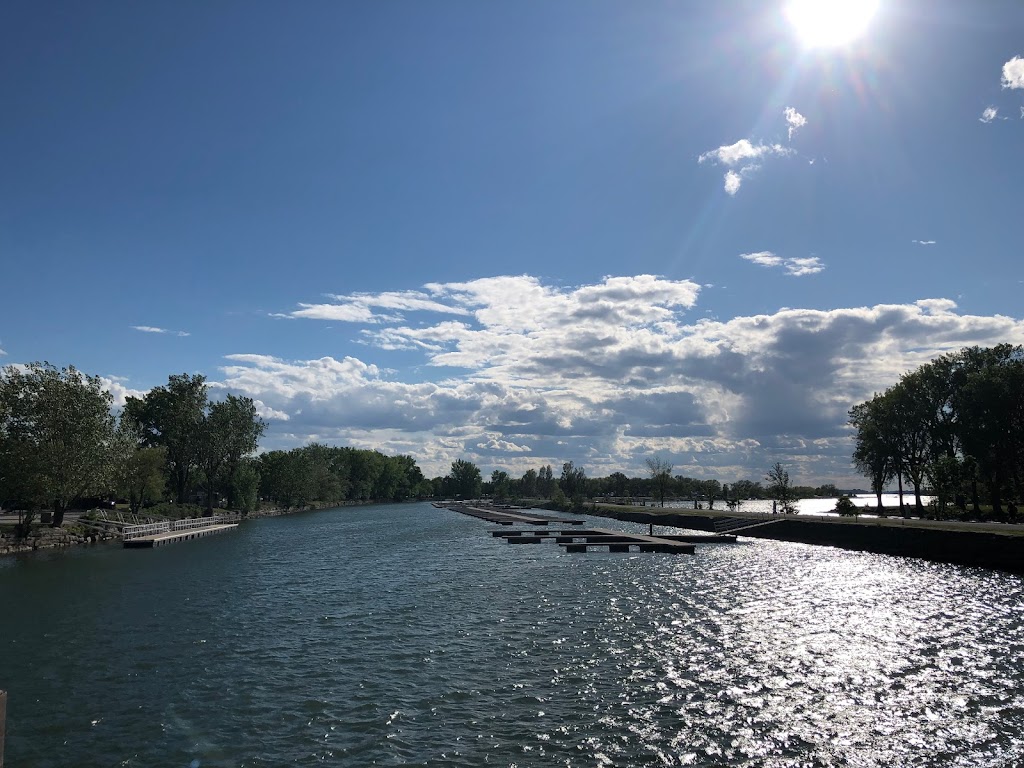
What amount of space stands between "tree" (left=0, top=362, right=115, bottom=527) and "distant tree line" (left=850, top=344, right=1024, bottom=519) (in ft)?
253

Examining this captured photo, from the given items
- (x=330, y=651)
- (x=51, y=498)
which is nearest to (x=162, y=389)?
(x=51, y=498)

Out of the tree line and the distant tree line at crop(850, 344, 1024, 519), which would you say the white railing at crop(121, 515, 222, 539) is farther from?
the distant tree line at crop(850, 344, 1024, 519)

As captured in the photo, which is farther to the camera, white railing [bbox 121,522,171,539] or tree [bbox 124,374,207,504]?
tree [bbox 124,374,207,504]

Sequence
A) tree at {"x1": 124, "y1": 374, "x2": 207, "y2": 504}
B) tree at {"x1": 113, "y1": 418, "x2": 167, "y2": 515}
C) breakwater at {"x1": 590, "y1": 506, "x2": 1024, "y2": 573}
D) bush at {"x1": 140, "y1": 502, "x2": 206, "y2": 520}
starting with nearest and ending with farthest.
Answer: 1. breakwater at {"x1": 590, "y1": 506, "x2": 1024, "y2": 573}
2. tree at {"x1": 113, "y1": 418, "x2": 167, "y2": 515}
3. bush at {"x1": 140, "y1": 502, "x2": 206, "y2": 520}
4. tree at {"x1": 124, "y1": 374, "x2": 207, "y2": 504}

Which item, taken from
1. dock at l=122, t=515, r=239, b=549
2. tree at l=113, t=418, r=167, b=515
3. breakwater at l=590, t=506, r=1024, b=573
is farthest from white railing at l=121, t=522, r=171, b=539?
breakwater at l=590, t=506, r=1024, b=573

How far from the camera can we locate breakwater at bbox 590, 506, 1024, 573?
131 ft

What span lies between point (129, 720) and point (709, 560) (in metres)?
38.3

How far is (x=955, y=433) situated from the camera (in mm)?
70562

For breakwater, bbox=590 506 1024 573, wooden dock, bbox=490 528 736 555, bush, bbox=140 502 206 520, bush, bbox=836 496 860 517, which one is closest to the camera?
breakwater, bbox=590 506 1024 573

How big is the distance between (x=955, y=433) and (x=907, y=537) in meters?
29.6

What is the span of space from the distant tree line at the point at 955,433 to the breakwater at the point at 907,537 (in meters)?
12.5

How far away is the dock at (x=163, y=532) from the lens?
186 feet

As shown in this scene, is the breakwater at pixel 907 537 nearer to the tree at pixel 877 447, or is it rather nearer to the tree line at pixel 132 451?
the tree at pixel 877 447

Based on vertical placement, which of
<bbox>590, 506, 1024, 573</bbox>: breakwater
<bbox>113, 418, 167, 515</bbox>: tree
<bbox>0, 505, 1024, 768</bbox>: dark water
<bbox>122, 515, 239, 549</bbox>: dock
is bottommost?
<bbox>122, 515, 239, 549</bbox>: dock
